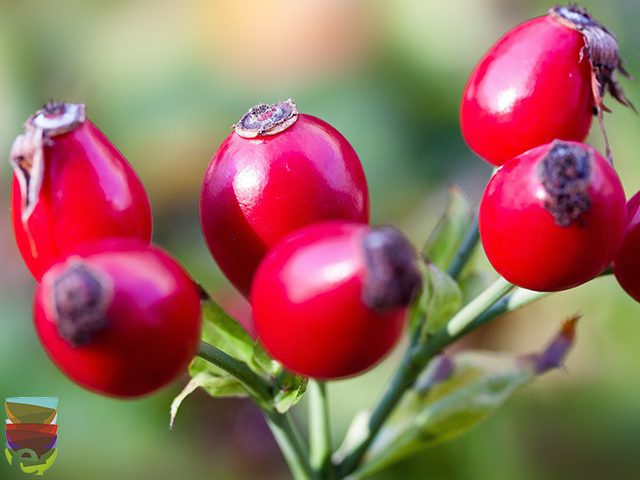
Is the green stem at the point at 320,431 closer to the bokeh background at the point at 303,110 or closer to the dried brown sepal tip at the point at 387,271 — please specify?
the dried brown sepal tip at the point at 387,271

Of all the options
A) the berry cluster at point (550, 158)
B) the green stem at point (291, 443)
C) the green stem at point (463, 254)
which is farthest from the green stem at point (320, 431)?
the berry cluster at point (550, 158)

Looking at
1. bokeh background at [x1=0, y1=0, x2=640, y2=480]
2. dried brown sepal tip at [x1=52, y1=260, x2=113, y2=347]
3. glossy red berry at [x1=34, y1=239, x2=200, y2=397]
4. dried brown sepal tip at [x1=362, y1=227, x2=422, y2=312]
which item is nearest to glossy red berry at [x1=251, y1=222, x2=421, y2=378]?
dried brown sepal tip at [x1=362, y1=227, x2=422, y2=312]

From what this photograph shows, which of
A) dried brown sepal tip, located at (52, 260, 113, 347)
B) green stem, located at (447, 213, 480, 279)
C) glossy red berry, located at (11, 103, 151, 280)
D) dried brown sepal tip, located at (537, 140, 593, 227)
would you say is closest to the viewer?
dried brown sepal tip, located at (52, 260, 113, 347)

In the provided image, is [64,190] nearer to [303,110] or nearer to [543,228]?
[543,228]

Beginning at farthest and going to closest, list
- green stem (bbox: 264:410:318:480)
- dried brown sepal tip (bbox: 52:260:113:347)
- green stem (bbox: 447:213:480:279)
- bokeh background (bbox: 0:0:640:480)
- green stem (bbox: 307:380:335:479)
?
bokeh background (bbox: 0:0:640:480)
green stem (bbox: 447:213:480:279)
green stem (bbox: 307:380:335:479)
green stem (bbox: 264:410:318:480)
dried brown sepal tip (bbox: 52:260:113:347)

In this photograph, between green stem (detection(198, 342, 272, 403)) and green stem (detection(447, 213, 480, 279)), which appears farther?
green stem (detection(447, 213, 480, 279))

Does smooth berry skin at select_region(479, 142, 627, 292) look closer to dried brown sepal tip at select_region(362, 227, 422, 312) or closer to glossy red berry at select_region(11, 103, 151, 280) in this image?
dried brown sepal tip at select_region(362, 227, 422, 312)
